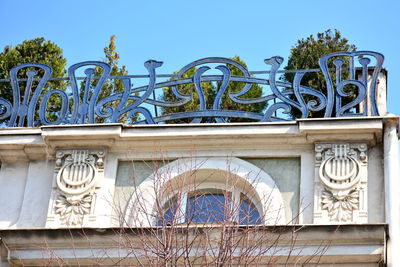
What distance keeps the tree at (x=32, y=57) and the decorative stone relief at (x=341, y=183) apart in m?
9.03

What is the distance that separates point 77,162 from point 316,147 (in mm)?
3736

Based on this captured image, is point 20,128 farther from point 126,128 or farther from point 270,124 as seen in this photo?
point 270,124

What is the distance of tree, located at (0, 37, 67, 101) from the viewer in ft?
87.4

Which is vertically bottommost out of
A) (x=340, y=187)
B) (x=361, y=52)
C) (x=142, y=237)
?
(x=142, y=237)

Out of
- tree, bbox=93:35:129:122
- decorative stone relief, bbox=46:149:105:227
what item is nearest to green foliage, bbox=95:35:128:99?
tree, bbox=93:35:129:122

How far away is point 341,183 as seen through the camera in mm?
18719

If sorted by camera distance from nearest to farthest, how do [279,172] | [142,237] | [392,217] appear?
[142,237]
[392,217]
[279,172]

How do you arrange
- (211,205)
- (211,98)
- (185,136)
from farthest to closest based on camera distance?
(211,98) < (185,136) < (211,205)

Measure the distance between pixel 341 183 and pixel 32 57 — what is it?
10092 millimetres

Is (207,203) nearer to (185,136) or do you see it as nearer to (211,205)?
(211,205)

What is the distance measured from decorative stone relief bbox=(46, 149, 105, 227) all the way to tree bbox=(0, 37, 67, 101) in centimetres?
697

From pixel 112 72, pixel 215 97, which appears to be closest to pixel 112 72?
pixel 112 72

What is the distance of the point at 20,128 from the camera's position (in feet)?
66.5

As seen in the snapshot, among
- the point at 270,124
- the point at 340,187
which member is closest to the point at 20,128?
the point at 270,124
